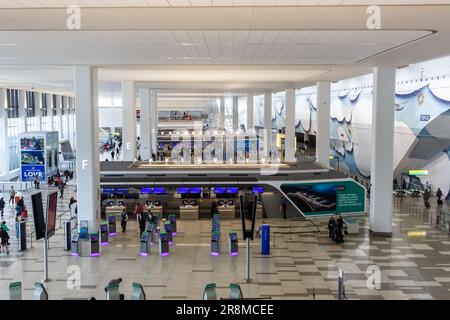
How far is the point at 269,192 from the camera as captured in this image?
78.8 feet

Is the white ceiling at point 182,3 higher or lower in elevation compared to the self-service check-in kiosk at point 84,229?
higher

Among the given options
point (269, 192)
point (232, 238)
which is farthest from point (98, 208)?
point (269, 192)

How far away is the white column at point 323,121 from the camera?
30.0 m

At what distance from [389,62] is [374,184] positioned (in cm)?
486

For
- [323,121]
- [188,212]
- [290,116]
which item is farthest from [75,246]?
[290,116]

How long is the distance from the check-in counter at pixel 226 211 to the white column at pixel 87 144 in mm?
6438

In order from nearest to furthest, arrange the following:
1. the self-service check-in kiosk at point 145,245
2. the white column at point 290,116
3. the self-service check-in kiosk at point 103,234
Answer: the self-service check-in kiosk at point 145,245 < the self-service check-in kiosk at point 103,234 < the white column at point 290,116

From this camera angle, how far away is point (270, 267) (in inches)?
592

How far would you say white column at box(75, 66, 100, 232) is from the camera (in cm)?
1836

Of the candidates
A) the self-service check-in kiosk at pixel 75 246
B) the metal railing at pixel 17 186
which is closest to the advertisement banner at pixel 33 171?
the metal railing at pixel 17 186

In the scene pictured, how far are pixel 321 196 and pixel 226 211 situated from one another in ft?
14.5

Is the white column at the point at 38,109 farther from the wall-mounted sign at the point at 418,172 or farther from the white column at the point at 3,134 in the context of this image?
the wall-mounted sign at the point at 418,172

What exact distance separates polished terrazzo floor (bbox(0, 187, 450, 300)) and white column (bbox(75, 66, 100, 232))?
1485 millimetres

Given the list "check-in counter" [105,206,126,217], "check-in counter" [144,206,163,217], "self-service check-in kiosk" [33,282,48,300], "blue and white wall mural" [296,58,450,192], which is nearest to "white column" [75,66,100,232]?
"check-in counter" [105,206,126,217]
